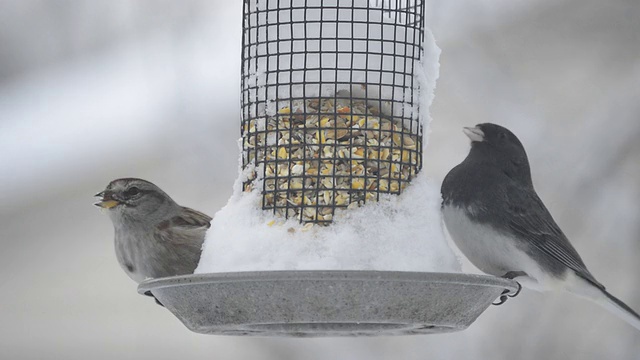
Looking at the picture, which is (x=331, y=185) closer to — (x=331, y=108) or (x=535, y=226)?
(x=331, y=108)

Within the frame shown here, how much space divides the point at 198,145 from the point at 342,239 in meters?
4.18

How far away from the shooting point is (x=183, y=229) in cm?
479

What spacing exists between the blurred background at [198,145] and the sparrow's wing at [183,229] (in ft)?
7.77

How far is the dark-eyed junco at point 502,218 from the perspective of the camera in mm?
4531

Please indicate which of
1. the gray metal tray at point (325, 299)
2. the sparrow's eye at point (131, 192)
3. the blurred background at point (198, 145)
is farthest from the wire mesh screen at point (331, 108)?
the blurred background at point (198, 145)

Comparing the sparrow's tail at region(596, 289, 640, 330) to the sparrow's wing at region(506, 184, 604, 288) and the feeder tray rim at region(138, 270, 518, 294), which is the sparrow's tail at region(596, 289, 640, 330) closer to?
the sparrow's wing at region(506, 184, 604, 288)

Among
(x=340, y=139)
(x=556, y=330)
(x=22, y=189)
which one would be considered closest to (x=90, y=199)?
(x=22, y=189)

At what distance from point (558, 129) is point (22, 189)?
3817 mm

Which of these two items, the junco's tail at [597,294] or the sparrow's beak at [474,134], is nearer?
the sparrow's beak at [474,134]

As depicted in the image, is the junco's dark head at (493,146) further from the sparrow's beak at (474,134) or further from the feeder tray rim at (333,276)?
the feeder tray rim at (333,276)

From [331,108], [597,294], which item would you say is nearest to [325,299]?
[331,108]

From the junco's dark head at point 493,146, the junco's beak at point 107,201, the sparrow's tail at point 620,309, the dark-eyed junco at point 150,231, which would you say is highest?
the junco's dark head at point 493,146

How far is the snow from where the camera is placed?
11.8 feet

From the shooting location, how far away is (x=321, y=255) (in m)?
3.59
